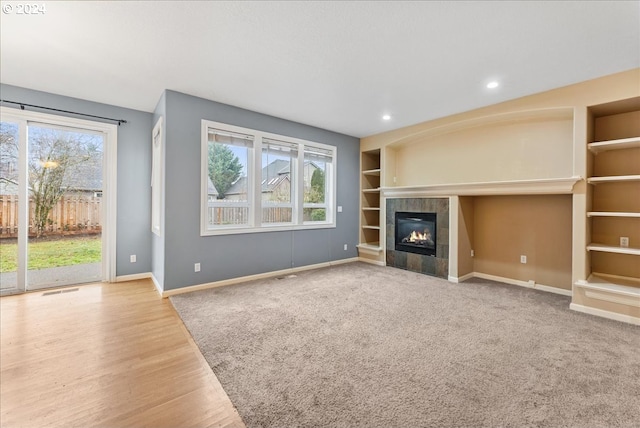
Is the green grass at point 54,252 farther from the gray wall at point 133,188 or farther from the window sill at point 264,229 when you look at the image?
the window sill at point 264,229

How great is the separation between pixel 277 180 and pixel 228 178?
87 cm

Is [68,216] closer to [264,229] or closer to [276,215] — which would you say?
[264,229]

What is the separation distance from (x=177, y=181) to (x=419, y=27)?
10.6 ft

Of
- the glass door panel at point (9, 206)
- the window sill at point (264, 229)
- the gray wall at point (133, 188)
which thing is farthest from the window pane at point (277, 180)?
the glass door panel at point (9, 206)

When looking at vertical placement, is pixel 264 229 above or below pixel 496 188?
below

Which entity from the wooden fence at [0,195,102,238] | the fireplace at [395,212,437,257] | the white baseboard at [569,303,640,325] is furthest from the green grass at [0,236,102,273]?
the white baseboard at [569,303,640,325]

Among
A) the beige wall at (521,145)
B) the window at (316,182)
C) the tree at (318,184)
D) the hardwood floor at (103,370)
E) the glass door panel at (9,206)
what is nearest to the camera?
the hardwood floor at (103,370)

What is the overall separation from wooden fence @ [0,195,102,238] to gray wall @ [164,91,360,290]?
160cm

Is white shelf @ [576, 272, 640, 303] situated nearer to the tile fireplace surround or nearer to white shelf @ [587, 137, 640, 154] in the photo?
white shelf @ [587, 137, 640, 154]

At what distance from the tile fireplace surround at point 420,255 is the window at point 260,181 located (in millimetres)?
1155

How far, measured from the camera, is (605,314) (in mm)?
2961

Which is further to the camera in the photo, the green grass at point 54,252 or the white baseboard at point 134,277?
the white baseboard at point 134,277

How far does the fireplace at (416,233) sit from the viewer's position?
15.3ft

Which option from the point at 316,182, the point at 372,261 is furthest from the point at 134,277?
the point at 372,261
